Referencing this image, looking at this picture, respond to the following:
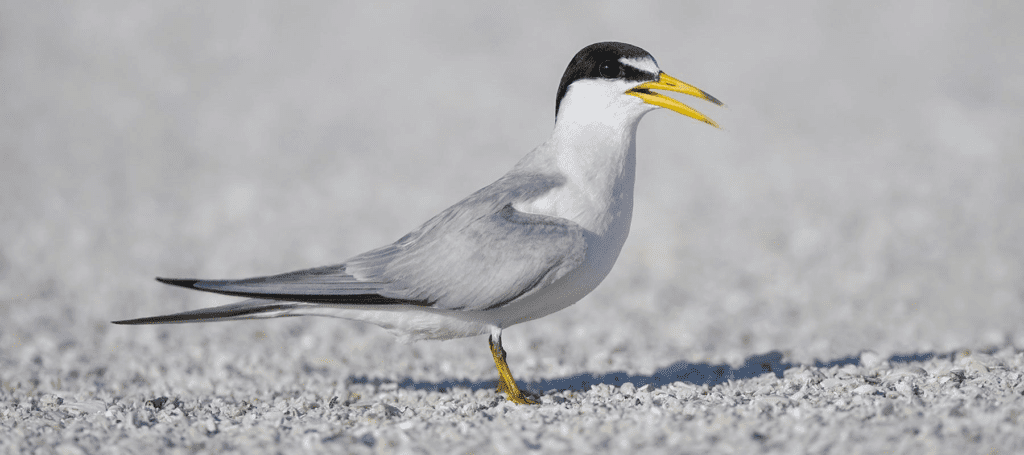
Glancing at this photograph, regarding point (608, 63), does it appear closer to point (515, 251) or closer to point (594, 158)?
point (594, 158)

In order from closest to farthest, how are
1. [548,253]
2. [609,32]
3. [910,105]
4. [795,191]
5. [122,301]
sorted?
[548,253], [122,301], [795,191], [910,105], [609,32]

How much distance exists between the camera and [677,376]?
16.8ft

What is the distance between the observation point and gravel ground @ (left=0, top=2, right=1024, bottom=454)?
13.2ft

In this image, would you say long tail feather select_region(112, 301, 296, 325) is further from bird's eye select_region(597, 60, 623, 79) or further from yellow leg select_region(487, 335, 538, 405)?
bird's eye select_region(597, 60, 623, 79)

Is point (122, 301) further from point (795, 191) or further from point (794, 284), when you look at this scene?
point (795, 191)

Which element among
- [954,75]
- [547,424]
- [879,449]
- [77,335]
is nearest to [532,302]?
[547,424]

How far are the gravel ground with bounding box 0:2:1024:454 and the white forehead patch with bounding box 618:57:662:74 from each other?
1.62 metres

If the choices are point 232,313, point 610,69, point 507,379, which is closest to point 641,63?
point 610,69

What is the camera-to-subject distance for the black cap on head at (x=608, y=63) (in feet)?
15.3

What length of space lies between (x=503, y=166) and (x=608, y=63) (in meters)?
7.26

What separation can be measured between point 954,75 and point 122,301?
1232 centimetres

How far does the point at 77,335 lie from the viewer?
7.23 meters

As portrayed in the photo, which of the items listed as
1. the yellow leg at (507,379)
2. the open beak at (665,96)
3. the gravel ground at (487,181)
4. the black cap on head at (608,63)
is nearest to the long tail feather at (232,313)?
the gravel ground at (487,181)

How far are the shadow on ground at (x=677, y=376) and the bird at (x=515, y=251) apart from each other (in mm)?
510
